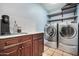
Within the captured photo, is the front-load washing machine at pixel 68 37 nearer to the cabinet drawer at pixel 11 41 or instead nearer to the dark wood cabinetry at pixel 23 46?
the dark wood cabinetry at pixel 23 46

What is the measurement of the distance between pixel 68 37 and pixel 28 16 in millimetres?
795

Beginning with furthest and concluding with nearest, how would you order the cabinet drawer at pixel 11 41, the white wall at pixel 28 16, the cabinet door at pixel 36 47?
the cabinet door at pixel 36 47, the white wall at pixel 28 16, the cabinet drawer at pixel 11 41

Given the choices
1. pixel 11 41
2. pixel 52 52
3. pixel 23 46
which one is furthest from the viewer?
pixel 52 52

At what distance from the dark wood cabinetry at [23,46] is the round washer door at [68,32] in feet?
1.25

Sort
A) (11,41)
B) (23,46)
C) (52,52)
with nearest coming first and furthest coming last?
(11,41) → (23,46) → (52,52)

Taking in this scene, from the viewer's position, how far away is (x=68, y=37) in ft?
4.86

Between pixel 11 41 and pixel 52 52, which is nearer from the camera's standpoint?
pixel 11 41

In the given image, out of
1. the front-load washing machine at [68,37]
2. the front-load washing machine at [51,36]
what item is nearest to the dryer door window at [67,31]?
the front-load washing machine at [68,37]

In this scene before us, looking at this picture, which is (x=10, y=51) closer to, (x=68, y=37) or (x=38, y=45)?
(x=38, y=45)

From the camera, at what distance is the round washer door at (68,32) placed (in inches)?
57.6

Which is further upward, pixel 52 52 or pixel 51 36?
pixel 51 36

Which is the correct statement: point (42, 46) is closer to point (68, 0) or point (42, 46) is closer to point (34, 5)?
point (34, 5)

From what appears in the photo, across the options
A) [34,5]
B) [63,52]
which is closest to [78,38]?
[63,52]

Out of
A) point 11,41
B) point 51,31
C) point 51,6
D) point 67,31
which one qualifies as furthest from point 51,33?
point 11,41
